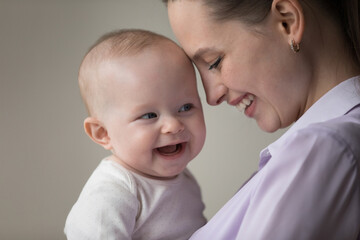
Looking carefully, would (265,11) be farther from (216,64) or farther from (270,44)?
(216,64)

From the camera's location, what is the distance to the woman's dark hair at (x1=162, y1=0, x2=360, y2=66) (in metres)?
1.20

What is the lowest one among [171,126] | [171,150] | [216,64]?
[171,150]

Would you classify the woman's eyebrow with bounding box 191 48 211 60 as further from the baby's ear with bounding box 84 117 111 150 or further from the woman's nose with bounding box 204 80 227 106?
the baby's ear with bounding box 84 117 111 150

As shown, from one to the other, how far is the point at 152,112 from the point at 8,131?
1.35 meters

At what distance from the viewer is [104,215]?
1308 mm

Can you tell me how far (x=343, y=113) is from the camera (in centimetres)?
115

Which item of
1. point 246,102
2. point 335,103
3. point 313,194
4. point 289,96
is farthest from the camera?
point 246,102

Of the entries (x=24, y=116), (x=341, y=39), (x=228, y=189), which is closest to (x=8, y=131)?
(x=24, y=116)

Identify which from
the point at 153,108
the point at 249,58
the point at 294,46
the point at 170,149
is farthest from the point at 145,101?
the point at 294,46

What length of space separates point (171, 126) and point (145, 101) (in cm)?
9

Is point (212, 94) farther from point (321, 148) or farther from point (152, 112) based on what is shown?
point (321, 148)

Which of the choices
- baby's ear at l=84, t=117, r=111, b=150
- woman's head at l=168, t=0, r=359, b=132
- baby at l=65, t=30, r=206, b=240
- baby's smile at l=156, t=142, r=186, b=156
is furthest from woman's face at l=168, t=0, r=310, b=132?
baby's ear at l=84, t=117, r=111, b=150

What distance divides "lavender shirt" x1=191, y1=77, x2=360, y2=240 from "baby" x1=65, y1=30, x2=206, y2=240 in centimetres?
41

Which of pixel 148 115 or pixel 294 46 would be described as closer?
pixel 294 46
